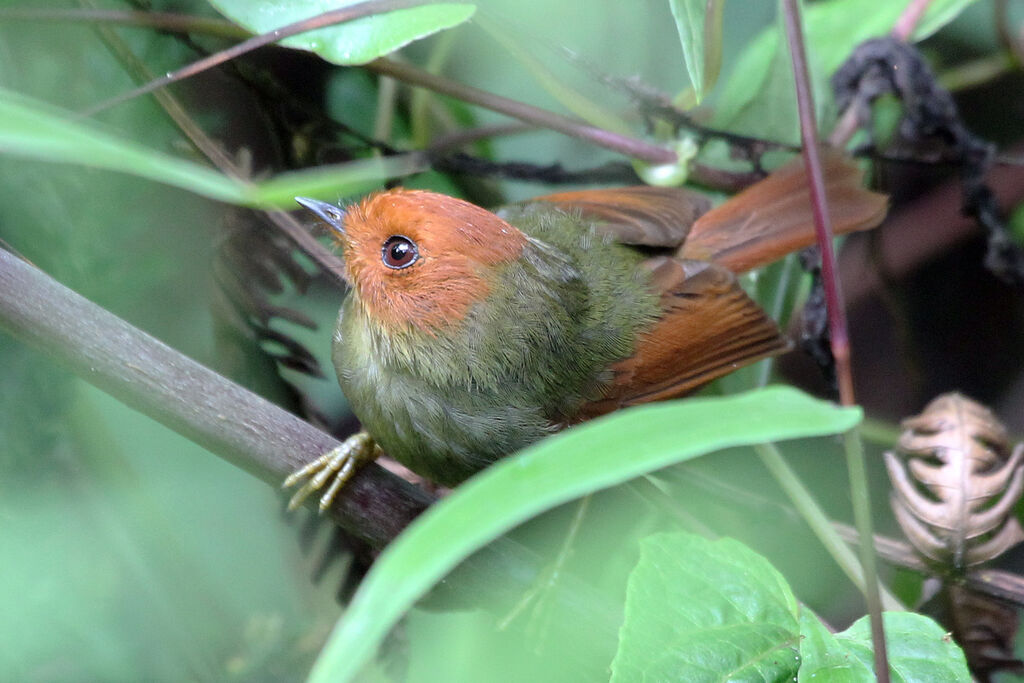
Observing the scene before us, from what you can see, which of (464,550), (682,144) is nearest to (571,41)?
(682,144)

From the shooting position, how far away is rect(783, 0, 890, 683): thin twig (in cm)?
109

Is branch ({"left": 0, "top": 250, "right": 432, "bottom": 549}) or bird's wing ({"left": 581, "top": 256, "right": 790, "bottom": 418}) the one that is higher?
bird's wing ({"left": 581, "top": 256, "right": 790, "bottom": 418})

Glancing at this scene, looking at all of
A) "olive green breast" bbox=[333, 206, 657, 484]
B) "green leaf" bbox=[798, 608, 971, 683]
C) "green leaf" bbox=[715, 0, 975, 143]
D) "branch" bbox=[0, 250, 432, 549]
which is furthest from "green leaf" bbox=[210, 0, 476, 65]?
"green leaf" bbox=[798, 608, 971, 683]

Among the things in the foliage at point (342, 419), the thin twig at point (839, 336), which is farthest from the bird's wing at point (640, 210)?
the thin twig at point (839, 336)

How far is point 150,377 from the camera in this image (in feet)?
4.12

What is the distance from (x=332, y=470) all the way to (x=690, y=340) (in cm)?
88

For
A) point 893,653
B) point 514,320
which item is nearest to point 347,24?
point 514,320

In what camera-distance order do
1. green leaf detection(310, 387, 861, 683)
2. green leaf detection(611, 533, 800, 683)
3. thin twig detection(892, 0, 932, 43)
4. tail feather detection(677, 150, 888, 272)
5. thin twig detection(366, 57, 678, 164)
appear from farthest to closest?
1. thin twig detection(892, 0, 932, 43)
2. tail feather detection(677, 150, 888, 272)
3. thin twig detection(366, 57, 678, 164)
4. green leaf detection(611, 533, 800, 683)
5. green leaf detection(310, 387, 861, 683)

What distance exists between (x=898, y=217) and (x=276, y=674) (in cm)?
215

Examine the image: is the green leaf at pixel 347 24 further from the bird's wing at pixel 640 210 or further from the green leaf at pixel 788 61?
the green leaf at pixel 788 61

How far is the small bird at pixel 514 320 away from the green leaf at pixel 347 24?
0.28 m

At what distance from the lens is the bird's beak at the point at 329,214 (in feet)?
6.15

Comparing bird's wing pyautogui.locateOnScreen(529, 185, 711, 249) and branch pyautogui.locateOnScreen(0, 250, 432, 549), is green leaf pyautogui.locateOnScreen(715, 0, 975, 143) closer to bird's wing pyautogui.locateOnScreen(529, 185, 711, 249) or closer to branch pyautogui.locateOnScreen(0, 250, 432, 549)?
bird's wing pyautogui.locateOnScreen(529, 185, 711, 249)

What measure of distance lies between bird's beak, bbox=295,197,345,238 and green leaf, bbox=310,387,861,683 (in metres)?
1.13
